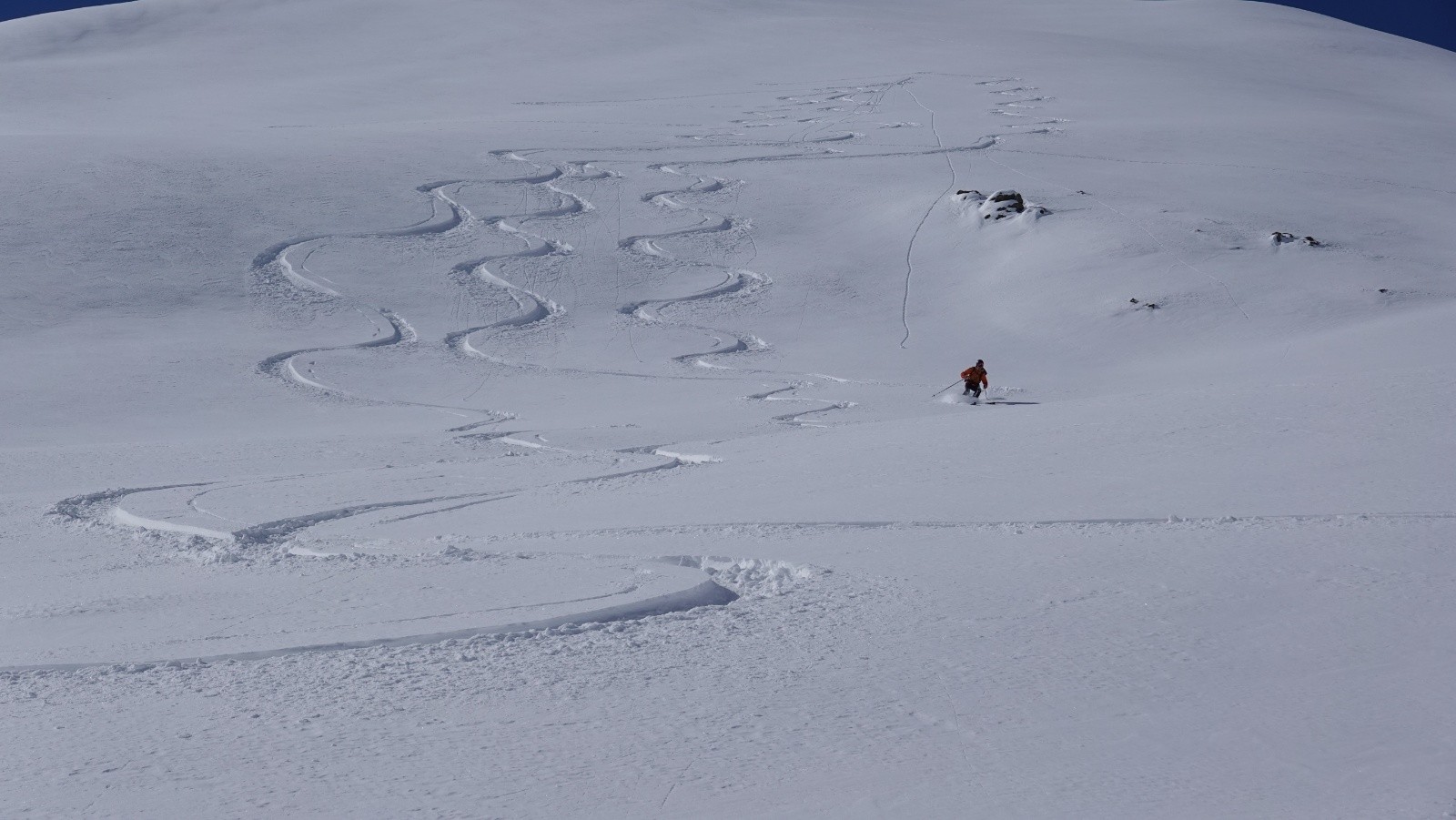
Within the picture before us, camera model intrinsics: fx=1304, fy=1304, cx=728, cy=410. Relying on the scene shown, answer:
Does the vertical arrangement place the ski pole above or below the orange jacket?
below

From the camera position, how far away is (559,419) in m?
12.6

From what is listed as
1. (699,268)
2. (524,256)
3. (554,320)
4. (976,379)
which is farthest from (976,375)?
(524,256)

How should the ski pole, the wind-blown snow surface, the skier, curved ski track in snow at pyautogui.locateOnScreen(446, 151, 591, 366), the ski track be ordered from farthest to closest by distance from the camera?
curved ski track in snow at pyautogui.locateOnScreen(446, 151, 591, 366) → the ski pole → the skier → the ski track → the wind-blown snow surface

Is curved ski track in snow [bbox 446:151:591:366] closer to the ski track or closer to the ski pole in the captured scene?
the ski track

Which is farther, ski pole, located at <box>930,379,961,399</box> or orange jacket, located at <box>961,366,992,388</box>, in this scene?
ski pole, located at <box>930,379,961,399</box>

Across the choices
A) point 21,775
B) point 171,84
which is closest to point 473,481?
point 21,775

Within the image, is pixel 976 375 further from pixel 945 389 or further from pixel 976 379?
pixel 945 389

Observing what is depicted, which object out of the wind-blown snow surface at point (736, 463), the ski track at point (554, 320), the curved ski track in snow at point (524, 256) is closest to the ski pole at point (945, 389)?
the wind-blown snow surface at point (736, 463)

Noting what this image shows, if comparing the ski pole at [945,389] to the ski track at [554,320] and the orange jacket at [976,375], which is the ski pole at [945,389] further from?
the ski track at [554,320]

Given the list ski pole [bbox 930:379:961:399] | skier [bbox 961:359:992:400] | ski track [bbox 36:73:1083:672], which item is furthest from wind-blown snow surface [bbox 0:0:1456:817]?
ski pole [bbox 930:379:961:399]

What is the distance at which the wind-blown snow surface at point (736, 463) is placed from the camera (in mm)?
3617

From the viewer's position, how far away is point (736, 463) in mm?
8617

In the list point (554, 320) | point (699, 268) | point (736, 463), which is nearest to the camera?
point (736, 463)

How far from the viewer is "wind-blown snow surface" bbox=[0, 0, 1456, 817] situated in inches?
142
